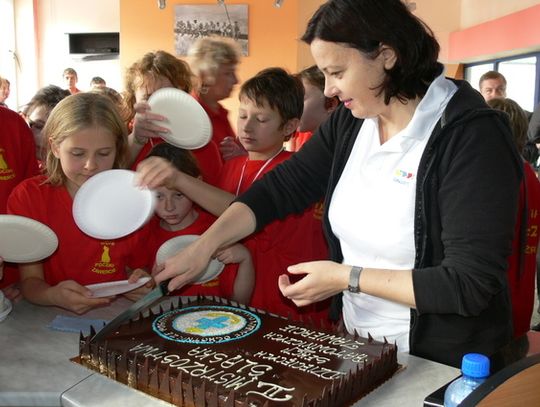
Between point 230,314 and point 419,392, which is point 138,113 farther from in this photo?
point 419,392

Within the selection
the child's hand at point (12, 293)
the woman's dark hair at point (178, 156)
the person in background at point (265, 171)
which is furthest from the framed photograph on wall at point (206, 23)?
the child's hand at point (12, 293)

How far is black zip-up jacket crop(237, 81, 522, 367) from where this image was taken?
41.6 inches

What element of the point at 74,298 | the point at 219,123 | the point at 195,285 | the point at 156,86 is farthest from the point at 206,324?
the point at 219,123

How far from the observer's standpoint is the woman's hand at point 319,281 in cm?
115

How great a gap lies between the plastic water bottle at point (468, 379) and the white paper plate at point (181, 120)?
41.8 inches

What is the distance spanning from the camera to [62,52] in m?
9.90

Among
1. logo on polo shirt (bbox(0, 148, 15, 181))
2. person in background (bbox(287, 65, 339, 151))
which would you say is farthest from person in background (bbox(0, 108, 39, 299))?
person in background (bbox(287, 65, 339, 151))

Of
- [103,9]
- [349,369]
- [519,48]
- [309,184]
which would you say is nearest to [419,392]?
[349,369]

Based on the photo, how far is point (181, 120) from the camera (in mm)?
1688

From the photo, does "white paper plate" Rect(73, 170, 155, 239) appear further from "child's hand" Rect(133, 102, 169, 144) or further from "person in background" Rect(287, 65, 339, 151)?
"person in background" Rect(287, 65, 339, 151)

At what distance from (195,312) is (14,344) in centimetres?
39

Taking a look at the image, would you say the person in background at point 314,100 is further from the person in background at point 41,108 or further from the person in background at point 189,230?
the person in background at point 41,108

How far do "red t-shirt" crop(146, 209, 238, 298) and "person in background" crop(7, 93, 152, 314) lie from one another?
7 centimetres

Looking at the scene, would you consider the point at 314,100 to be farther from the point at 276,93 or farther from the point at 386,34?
the point at 386,34
